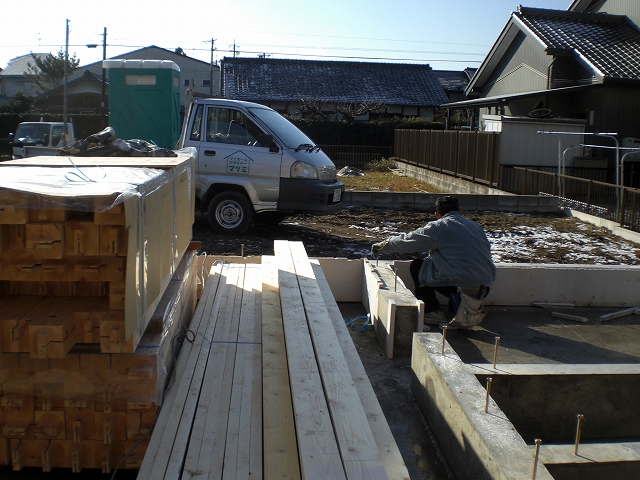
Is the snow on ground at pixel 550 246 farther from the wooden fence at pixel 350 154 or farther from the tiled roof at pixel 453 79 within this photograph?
the tiled roof at pixel 453 79

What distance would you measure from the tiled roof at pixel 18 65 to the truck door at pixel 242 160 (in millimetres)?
49851

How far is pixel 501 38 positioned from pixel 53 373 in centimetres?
2409

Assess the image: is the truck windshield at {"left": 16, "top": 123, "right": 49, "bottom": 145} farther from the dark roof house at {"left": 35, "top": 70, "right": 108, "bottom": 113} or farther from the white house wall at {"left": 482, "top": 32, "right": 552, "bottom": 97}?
the dark roof house at {"left": 35, "top": 70, "right": 108, "bottom": 113}

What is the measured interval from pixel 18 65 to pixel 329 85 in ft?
112

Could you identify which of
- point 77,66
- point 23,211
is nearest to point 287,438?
point 23,211

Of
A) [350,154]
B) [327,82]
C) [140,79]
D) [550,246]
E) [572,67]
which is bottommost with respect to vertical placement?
[550,246]

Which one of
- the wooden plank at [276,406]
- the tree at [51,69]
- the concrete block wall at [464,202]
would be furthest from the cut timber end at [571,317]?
the tree at [51,69]

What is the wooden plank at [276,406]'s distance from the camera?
310 centimetres

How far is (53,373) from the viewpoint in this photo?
3545 mm

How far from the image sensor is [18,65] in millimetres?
57469

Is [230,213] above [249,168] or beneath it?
beneath

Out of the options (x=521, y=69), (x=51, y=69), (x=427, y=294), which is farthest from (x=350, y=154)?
(x=51, y=69)

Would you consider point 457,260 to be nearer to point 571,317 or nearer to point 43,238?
point 571,317

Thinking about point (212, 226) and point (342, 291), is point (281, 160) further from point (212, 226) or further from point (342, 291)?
point (342, 291)
